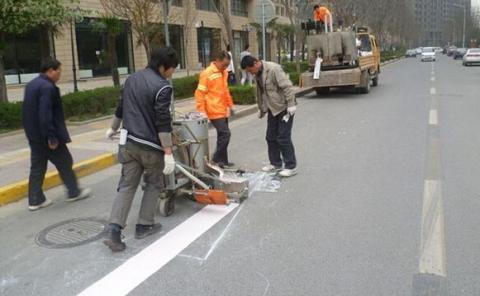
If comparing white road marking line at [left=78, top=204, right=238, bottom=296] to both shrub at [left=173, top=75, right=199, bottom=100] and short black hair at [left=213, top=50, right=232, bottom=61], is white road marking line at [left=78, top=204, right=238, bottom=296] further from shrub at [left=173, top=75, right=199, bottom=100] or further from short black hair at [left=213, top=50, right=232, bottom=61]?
shrub at [left=173, top=75, right=199, bottom=100]

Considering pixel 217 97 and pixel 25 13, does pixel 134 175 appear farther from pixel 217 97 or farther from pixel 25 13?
pixel 25 13

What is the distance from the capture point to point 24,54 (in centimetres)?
2444

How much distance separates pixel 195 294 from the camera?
11.8 feet

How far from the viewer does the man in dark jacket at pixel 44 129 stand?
18.4 ft

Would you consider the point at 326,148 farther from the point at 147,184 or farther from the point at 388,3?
the point at 388,3

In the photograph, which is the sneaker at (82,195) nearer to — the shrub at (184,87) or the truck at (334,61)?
the shrub at (184,87)

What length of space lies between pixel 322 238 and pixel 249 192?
1676 millimetres

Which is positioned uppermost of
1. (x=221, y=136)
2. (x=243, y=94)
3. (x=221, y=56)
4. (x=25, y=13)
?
(x=25, y=13)

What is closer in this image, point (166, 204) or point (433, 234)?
point (433, 234)

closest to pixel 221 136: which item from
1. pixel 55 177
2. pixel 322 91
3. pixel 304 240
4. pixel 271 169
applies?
pixel 271 169

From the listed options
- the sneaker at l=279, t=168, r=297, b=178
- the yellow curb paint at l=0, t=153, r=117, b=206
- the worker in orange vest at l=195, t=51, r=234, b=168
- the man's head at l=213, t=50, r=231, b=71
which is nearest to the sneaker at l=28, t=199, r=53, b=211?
the yellow curb paint at l=0, t=153, r=117, b=206

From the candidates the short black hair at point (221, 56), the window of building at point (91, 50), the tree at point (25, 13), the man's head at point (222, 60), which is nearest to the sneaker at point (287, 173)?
the man's head at point (222, 60)

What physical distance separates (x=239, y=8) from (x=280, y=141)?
144 feet

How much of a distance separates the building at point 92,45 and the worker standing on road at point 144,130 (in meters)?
11.6
